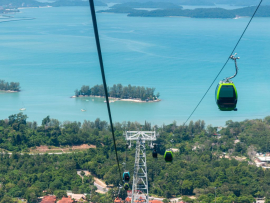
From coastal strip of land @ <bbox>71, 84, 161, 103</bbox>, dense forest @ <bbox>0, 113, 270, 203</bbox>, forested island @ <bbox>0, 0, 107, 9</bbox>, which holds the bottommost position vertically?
dense forest @ <bbox>0, 113, 270, 203</bbox>

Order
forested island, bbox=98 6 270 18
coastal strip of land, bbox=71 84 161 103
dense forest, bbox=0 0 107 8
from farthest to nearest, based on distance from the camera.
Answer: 1. dense forest, bbox=0 0 107 8
2. forested island, bbox=98 6 270 18
3. coastal strip of land, bbox=71 84 161 103

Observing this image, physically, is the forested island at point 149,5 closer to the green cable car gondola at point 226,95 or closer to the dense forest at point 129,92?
the dense forest at point 129,92

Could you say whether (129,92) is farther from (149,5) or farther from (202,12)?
(149,5)

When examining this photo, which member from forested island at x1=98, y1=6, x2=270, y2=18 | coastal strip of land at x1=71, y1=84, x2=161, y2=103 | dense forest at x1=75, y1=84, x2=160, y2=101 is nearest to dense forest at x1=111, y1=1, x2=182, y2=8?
forested island at x1=98, y1=6, x2=270, y2=18

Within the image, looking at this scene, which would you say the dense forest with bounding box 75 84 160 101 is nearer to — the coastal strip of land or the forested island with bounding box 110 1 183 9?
the coastal strip of land

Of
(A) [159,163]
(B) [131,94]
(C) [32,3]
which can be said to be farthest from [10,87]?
(C) [32,3]
